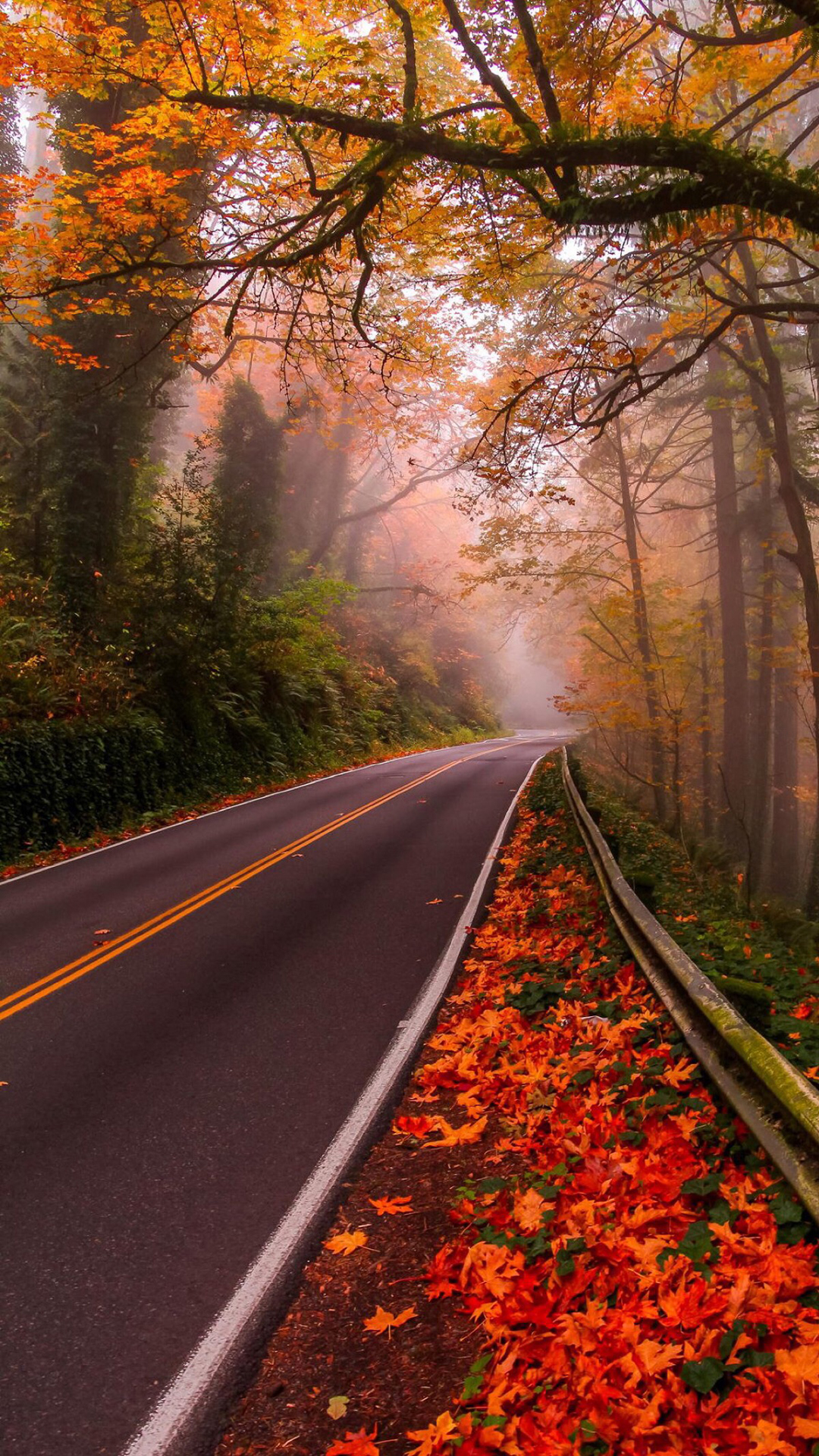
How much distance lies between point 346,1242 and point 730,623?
57.4 feet

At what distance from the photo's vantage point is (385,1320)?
341 cm

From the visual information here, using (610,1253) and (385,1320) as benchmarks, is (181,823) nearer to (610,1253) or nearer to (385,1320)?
(385,1320)

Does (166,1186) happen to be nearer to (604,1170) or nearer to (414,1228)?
(414,1228)

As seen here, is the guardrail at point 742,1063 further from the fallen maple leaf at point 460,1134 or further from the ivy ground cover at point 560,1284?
the fallen maple leaf at point 460,1134

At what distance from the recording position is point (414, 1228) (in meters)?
4.02

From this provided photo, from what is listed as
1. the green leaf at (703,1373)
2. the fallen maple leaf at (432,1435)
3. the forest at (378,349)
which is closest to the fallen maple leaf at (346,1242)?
the fallen maple leaf at (432,1435)

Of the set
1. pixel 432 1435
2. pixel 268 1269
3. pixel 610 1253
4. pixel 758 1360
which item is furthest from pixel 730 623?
pixel 432 1435

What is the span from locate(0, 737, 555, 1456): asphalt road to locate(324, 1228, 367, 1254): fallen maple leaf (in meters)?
0.34

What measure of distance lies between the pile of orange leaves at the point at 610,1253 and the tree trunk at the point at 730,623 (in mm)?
13294

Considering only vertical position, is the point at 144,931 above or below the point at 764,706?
below

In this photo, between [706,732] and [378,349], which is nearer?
Answer: [378,349]

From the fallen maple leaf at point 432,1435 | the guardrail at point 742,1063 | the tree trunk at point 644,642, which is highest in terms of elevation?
the tree trunk at point 644,642

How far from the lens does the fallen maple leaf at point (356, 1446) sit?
9.14 ft

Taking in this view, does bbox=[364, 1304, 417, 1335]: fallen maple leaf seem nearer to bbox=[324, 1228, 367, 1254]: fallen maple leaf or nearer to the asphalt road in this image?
bbox=[324, 1228, 367, 1254]: fallen maple leaf
